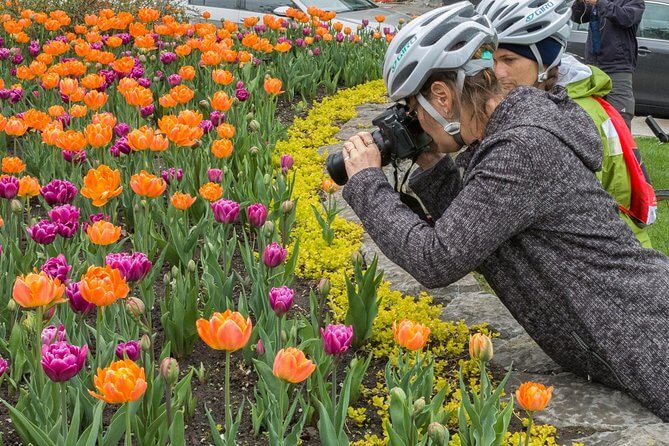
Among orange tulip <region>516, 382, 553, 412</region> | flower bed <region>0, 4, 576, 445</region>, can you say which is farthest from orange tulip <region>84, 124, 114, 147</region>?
orange tulip <region>516, 382, 553, 412</region>

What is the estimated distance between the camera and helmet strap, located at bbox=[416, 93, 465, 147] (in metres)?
2.44

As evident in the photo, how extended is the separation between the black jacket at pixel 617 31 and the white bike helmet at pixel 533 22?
1986mm

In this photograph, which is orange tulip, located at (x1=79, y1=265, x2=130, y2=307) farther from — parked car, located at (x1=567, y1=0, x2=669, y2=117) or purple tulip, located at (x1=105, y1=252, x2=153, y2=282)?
parked car, located at (x1=567, y1=0, x2=669, y2=117)

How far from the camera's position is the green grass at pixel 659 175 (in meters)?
5.12

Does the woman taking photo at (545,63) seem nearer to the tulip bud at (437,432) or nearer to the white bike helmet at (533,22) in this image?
the white bike helmet at (533,22)

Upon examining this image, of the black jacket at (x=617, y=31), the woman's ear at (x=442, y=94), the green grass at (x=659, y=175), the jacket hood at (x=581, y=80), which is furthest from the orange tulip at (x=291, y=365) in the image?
the black jacket at (x=617, y=31)

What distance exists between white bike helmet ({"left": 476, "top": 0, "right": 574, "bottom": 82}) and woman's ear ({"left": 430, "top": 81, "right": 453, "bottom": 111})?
100 cm

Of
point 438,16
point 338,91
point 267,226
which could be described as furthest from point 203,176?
point 338,91

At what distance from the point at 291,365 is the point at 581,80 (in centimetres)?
198

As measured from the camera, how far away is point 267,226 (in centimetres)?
287

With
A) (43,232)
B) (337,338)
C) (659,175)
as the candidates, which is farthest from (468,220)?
(659,175)

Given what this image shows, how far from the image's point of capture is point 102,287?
6.67ft

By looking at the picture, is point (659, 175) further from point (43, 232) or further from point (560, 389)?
point (43, 232)

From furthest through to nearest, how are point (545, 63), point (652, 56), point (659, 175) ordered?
point (652, 56)
point (659, 175)
point (545, 63)
